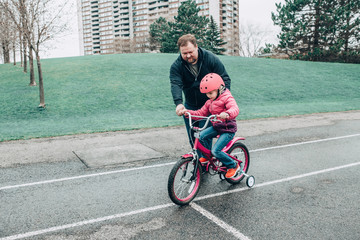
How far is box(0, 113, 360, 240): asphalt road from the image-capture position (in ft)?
11.1

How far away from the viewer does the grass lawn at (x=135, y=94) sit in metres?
12.8

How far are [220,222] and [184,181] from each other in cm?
80

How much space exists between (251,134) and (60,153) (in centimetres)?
575

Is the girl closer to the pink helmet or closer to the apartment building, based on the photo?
the pink helmet

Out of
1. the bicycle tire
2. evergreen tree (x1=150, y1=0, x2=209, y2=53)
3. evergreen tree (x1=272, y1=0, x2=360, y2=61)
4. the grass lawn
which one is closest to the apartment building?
evergreen tree (x1=150, y1=0, x2=209, y2=53)

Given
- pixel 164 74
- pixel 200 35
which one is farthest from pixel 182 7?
pixel 164 74

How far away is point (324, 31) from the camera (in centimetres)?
4300

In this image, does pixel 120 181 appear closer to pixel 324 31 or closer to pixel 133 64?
pixel 133 64

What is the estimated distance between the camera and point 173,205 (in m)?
4.12

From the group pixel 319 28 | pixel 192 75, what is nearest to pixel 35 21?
pixel 192 75

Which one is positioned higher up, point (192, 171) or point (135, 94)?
point (135, 94)

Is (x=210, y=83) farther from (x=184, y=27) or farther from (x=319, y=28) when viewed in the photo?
(x=184, y=27)

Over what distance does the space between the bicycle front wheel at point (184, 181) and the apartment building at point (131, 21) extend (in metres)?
73.9

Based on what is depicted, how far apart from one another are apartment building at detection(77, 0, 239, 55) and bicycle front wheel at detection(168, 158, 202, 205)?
73938 mm
